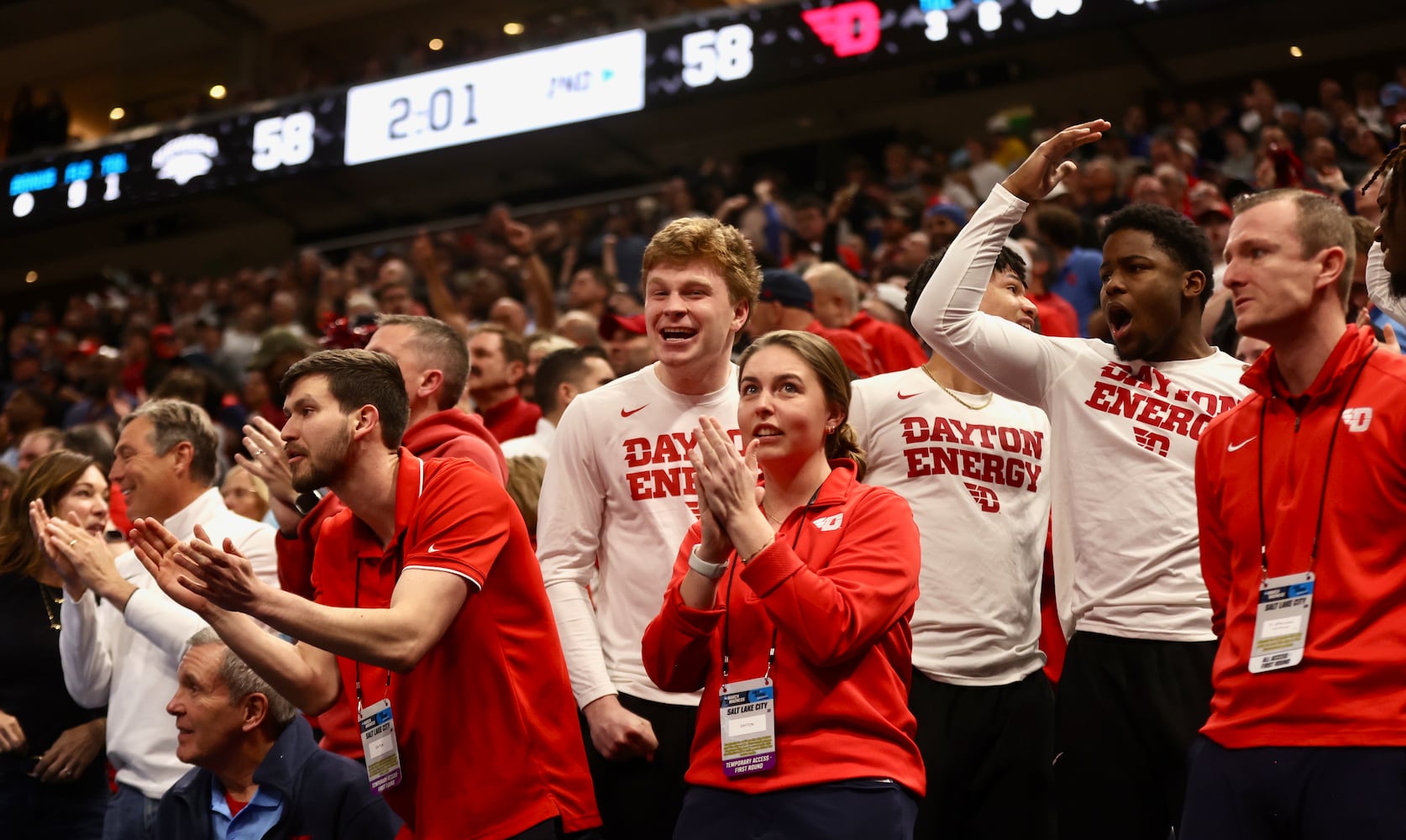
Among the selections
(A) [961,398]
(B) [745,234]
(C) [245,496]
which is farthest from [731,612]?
(B) [745,234]

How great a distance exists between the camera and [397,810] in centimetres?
286

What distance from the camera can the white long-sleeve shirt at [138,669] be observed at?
409 centimetres

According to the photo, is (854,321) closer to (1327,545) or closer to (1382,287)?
(1382,287)

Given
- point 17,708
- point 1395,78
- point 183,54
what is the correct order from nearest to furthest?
point 17,708
point 1395,78
point 183,54

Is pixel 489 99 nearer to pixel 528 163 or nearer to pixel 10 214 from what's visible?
pixel 528 163

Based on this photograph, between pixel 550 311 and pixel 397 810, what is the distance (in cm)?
543

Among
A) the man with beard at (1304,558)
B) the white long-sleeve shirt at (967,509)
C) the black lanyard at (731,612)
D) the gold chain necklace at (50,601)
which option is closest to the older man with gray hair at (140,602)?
the gold chain necklace at (50,601)

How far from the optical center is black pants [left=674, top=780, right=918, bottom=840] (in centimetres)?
239

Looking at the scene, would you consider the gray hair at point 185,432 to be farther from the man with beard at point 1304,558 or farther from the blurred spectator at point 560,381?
the man with beard at point 1304,558

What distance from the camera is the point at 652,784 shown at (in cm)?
312

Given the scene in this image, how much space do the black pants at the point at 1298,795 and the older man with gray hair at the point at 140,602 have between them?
8.27ft

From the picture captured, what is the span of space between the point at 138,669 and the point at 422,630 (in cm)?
198

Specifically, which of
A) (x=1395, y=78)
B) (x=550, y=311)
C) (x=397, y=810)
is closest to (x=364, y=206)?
(x=550, y=311)

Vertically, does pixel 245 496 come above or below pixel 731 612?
above
